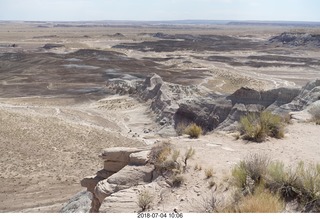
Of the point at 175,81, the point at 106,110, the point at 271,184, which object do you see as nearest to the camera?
the point at 271,184

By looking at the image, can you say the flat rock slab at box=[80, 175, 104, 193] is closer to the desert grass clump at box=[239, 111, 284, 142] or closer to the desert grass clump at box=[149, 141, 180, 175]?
the desert grass clump at box=[149, 141, 180, 175]

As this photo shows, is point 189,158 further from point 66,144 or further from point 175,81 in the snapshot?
point 175,81

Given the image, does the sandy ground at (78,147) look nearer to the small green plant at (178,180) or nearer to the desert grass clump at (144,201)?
the small green plant at (178,180)

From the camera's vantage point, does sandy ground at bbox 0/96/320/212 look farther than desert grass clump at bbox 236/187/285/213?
Yes

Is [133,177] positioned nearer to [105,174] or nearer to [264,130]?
[105,174]

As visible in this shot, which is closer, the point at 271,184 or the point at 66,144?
the point at 271,184

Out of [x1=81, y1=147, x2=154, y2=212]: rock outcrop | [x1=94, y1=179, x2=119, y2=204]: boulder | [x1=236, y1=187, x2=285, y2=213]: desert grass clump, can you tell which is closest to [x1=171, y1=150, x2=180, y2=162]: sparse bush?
[x1=81, y1=147, x2=154, y2=212]: rock outcrop

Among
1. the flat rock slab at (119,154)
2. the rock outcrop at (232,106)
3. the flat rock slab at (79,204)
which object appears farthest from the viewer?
the rock outcrop at (232,106)

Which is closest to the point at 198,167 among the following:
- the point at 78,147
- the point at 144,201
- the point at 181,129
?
the point at 144,201

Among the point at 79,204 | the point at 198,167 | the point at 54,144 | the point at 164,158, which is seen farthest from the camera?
the point at 54,144

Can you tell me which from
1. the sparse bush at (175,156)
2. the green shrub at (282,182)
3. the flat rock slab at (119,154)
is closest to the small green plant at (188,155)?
the sparse bush at (175,156)

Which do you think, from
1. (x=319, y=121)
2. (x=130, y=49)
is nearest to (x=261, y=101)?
(x=319, y=121)
